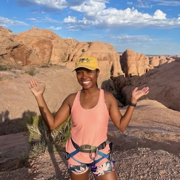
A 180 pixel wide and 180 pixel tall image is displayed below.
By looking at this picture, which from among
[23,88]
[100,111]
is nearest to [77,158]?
[100,111]

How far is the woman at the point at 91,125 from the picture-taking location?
2.26 m

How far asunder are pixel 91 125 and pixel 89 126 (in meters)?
0.02

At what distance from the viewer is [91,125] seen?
2.25 meters

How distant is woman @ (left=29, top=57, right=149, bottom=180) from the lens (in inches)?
89.0

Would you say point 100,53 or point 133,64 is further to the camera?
point 133,64

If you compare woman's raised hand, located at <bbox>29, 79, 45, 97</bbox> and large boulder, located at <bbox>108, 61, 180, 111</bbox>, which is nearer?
woman's raised hand, located at <bbox>29, 79, 45, 97</bbox>

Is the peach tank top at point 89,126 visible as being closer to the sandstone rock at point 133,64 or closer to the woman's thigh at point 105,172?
the woman's thigh at point 105,172

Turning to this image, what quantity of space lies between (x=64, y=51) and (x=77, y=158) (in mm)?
38563

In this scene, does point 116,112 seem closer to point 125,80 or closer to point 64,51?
point 125,80

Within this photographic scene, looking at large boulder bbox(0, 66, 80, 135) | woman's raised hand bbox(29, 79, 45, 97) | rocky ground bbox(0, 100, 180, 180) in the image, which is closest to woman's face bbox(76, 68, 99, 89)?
woman's raised hand bbox(29, 79, 45, 97)

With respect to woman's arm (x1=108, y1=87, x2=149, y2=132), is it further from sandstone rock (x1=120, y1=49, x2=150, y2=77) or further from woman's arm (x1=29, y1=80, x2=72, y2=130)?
sandstone rock (x1=120, y1=49, x2=150, y2=77)

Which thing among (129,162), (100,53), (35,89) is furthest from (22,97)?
(100,53)

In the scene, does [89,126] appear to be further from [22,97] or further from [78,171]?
[22,97]

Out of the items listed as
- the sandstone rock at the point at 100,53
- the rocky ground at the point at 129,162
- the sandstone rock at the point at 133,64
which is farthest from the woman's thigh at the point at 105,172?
the sandstone rock at the point at 133,64
